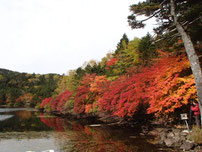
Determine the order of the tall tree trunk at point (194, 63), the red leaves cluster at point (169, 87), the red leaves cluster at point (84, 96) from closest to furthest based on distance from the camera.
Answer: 1. the tall tree trunk at point (194, 63)
2. the red leaves cluster at point (169, 87)
3. the red leaves cluster at point (84, 96)

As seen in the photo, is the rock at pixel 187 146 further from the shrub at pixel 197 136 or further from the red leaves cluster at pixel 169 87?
the red leaves cluster at pixel 169 87

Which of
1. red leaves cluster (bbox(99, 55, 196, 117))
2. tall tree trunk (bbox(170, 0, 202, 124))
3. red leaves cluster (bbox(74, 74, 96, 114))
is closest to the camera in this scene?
tall tree trunk (bbox(170, 0, 202, 124))

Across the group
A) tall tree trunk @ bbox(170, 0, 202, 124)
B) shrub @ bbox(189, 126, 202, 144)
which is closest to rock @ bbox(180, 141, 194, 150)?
shrub @ bbox(189, 126, 202, 144)

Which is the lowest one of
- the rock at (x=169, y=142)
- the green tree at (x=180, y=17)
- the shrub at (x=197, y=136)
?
the rock at (x=169, y=142)

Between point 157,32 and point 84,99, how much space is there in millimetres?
18872

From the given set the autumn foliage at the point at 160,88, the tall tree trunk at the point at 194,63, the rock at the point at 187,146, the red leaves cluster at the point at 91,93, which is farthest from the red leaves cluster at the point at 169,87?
the red leaves cluster at the point at 91,93

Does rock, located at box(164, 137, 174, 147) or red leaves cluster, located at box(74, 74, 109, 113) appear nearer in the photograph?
rock, located at box(164, 137, 174, 147)

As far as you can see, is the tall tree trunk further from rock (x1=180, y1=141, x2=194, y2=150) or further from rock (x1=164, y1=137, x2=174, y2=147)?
rock (x1=164, y1=137, x2=174, y2=147)

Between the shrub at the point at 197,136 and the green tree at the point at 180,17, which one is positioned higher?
the green tree at the point at 180,17

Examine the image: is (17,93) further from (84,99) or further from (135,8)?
(135,8)

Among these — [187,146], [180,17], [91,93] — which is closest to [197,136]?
[187,146]

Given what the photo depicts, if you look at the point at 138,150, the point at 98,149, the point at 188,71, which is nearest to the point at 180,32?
the point at 188,71

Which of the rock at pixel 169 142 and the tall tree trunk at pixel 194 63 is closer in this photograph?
the tall tree trunk at pixel 194 63

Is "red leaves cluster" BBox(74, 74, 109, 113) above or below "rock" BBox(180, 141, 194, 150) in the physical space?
above
